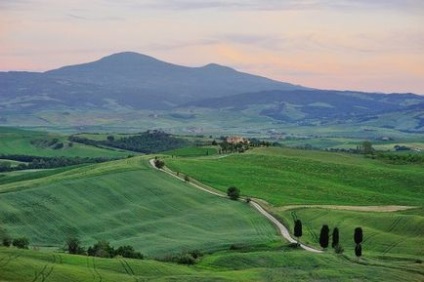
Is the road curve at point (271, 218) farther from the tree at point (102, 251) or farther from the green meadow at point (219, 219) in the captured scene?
the tree at point (102, 251)

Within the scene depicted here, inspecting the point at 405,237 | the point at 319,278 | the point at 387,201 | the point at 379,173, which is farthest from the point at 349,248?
the point at 379,173

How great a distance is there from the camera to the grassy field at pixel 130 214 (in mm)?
105438

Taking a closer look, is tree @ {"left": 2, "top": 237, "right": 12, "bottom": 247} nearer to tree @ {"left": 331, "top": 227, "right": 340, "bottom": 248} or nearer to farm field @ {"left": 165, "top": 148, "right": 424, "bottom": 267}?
farm field @ {"left": 165, "top": 148, "right": 424, "bottom": 267}

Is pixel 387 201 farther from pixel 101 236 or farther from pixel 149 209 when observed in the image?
pixel 101 236

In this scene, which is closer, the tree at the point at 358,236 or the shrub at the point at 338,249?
the shrub at the point at 338,249

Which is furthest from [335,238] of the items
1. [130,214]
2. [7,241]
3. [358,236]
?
[7,241]

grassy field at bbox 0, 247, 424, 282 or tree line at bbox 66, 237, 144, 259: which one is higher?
grassy field at bbox 0, 247, 424, 282

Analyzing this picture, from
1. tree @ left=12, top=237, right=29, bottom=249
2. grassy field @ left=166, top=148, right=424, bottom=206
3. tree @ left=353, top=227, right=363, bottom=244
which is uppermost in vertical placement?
grassy field @ left=166, top=148, right=424, bottom=206

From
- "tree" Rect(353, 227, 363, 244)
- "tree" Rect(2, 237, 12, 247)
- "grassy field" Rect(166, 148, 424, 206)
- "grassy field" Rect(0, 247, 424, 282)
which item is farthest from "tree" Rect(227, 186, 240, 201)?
"tree" Rect(2, 237, 12, 247)

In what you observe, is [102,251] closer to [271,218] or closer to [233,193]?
[271,218]

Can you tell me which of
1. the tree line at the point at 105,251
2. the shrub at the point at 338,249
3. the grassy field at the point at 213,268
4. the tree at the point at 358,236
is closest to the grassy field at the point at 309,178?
the tree at the point at 358,236

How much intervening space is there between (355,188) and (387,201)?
14837 mm

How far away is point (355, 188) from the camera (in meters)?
161

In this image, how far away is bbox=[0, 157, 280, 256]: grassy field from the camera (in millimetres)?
105438
